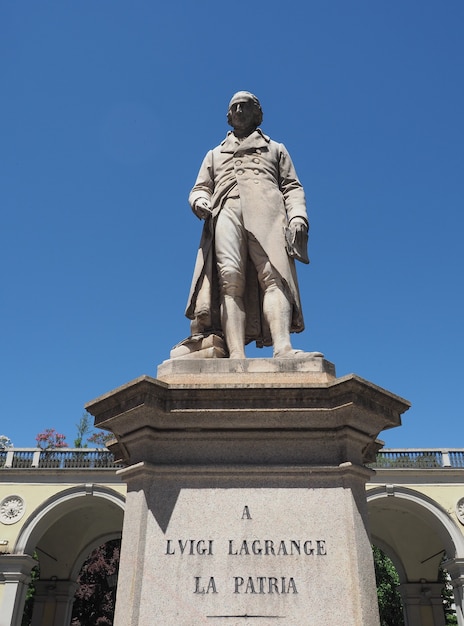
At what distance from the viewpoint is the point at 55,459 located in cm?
2289

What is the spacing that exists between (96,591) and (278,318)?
26775 millimetres

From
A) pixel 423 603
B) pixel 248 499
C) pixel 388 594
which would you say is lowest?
pixel 248 499

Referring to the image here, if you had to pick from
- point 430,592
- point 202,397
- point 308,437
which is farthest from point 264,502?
point 430,592

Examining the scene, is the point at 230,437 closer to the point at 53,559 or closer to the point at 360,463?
the point at 360,463

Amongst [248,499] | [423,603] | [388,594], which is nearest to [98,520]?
[423,603]

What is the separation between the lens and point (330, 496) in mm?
3801

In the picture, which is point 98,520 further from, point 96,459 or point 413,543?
point 413,543

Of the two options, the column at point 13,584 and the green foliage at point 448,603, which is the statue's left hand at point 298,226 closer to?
the column at point 13,584

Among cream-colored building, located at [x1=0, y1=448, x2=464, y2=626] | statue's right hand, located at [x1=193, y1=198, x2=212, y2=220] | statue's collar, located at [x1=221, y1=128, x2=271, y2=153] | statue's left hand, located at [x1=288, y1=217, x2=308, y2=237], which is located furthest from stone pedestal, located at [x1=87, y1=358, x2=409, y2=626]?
cream-colored building, located at [x1=0, y1=448, x2=464, y2=626]

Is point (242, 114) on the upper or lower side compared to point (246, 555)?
upper

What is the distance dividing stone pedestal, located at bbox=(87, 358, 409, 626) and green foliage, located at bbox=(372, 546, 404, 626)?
991 inches

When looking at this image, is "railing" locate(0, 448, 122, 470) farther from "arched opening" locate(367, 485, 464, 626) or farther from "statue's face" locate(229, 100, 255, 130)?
"statue's face" locate(229, 100, 255, 130)

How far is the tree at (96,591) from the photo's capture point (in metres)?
26.7

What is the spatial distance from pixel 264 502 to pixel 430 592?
2289 centimetres
